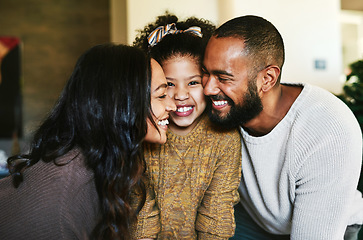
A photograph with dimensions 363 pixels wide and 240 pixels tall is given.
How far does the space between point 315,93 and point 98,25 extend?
502 cm

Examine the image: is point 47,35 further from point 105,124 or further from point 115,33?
point 105,124

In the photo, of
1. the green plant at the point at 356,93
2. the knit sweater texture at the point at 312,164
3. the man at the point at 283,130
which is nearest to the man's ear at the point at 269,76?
the man at the point at 283,130

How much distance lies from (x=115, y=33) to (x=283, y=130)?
2.84 m

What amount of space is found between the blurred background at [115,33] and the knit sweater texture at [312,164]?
1.02 metres

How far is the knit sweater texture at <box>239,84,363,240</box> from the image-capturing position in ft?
4.61

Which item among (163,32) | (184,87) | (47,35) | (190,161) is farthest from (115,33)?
(190,161)

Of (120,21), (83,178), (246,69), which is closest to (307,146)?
(246,69)

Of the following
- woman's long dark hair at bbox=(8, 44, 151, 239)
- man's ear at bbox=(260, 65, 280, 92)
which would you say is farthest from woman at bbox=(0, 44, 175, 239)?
man's ear at bbox=(260, 65, 280, 92)

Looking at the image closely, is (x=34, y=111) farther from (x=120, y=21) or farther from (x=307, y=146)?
(x=307, y=146)

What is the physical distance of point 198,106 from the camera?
1627 mm

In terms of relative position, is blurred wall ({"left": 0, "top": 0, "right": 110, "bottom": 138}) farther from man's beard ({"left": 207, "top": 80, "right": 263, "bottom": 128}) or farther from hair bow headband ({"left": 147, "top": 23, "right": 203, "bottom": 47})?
man's beard ({"left": 207, "top": 80, "right": 263, "bottom": 128})

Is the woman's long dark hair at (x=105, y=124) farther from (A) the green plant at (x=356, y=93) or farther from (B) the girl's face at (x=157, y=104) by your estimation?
(A) the green plant at (x=356, y=93)

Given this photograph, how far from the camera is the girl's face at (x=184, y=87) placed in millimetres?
1563

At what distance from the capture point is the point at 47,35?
5.67m
